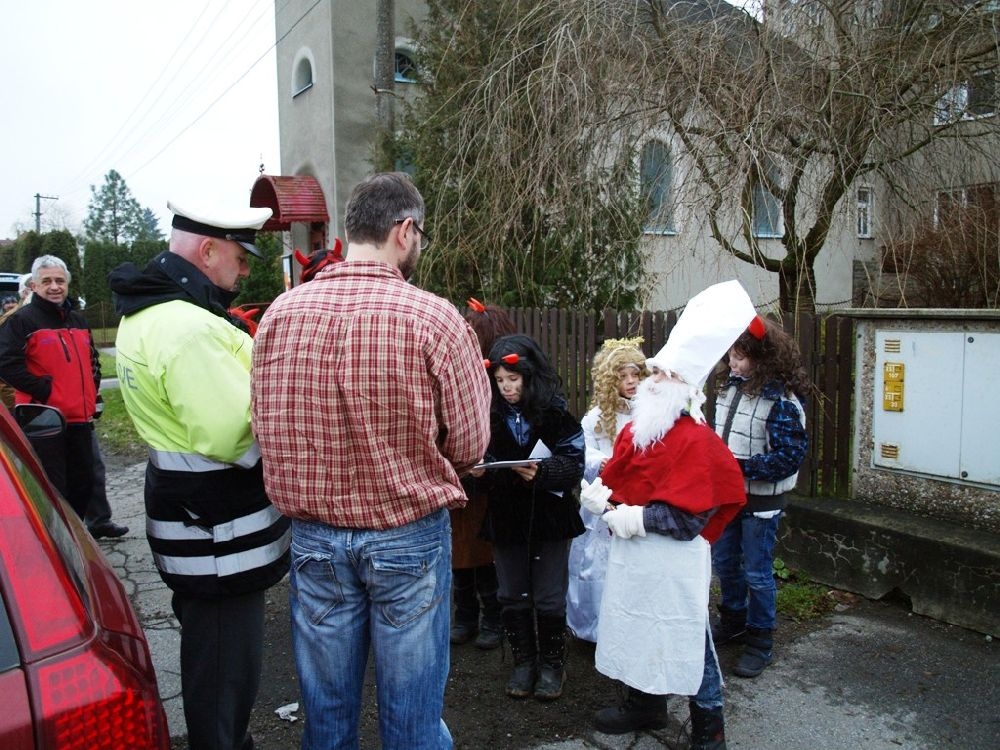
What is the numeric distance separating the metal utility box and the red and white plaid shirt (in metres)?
3.30

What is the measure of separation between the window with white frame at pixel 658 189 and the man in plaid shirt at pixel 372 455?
3529mm

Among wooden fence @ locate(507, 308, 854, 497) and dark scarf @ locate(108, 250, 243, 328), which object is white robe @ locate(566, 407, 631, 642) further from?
dark scarf @ locate(108, 250, 243, 328)

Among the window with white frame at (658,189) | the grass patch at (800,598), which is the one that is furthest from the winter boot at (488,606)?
the window with white frame at (658,189)

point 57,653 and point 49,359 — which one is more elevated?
point 49,359

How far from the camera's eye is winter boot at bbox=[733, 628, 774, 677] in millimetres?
3490

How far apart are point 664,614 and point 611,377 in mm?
1262

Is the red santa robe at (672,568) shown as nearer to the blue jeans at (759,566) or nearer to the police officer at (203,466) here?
the blue jeans at (759,566)

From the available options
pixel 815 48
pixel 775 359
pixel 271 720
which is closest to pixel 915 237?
pixel 815 48

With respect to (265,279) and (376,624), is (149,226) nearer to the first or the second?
(265,279)

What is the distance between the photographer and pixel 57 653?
4.34 ft

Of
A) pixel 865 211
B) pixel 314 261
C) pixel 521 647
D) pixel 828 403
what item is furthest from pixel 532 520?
pixel 865 211

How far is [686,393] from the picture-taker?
2.71 m

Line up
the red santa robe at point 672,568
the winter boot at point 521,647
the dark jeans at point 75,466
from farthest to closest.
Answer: the dark jeans at point 75,466 < the winter boot at point 521,647 < the red santa robe at point 672,568

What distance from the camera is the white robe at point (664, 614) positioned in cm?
270
